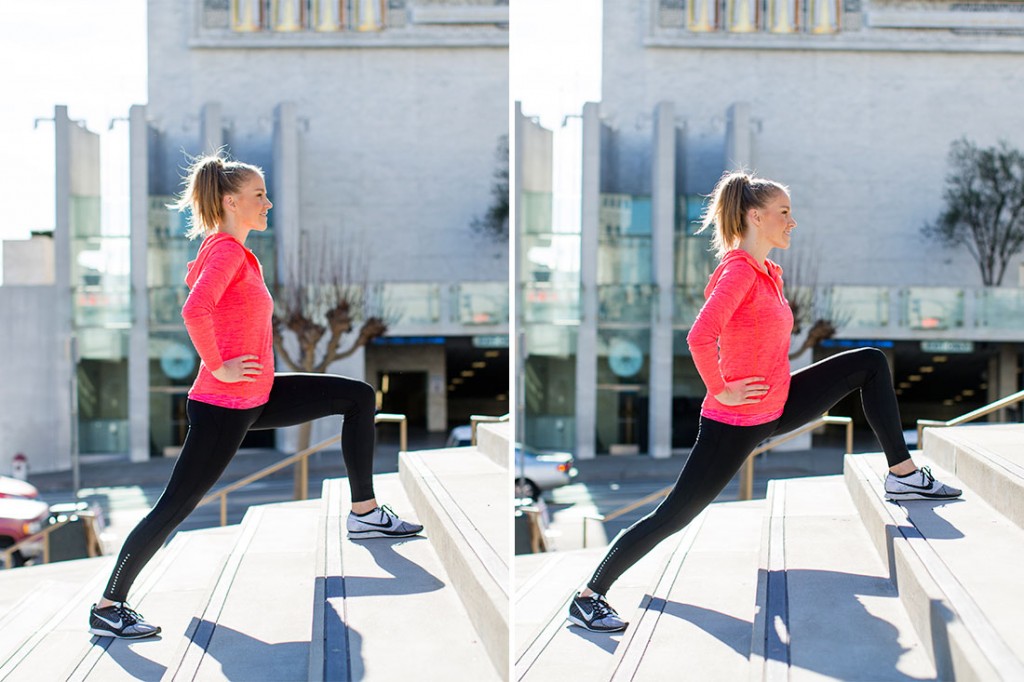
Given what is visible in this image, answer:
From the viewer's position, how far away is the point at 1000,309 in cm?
1956

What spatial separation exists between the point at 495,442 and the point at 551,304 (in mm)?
13520

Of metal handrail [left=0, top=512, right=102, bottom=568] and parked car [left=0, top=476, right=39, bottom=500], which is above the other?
parked car [left=0, top=476, right=39, bottom=500]

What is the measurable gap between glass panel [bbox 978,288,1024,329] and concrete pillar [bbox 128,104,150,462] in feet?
48.6

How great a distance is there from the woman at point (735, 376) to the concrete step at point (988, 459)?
43 centimetres

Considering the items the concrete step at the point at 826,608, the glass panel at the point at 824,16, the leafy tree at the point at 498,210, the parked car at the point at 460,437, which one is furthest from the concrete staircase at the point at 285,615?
the glass panel at the point at 824,16

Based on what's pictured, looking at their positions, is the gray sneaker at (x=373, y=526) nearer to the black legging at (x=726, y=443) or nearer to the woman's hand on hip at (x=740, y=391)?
the black legging at (x=726, y=443)

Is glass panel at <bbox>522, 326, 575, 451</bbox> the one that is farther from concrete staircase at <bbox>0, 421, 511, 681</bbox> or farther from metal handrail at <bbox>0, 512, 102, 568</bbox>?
concrete staircase at <bbox>0, 421, 511, 681</bbox>

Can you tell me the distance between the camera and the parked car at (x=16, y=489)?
5773mm

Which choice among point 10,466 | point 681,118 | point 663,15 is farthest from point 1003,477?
point 681,118

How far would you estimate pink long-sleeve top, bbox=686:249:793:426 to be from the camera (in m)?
2.38

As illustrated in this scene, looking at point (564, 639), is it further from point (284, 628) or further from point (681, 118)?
point (681, 118)

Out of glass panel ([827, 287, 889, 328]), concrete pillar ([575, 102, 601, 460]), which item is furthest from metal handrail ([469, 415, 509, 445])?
glass panel ([827, 287, 889, 328])

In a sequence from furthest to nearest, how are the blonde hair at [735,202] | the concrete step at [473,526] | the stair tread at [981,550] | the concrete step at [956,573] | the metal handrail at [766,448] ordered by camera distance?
the metal handrail at [766,448] < the blonde hair at [735,202] < the concrete step at [473,526] < the stair tread at [981,550] < the concrete step at [956,573]

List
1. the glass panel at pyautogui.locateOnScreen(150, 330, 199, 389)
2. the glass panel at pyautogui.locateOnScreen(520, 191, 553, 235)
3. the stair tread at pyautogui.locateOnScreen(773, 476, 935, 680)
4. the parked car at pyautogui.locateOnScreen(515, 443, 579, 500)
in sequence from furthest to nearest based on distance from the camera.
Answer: the parked car at pyautogui.locateOnScreen(515, 443, 579, 500)
the glass panel at pyautogui.locateOnScreen(520, 191, 553, 235)
the glass panel at pyautogui.locateOnScreen(150, 330, 199, 389)
the stair tread at pyautogui.locateOnScreen(773, 476, 935, 680)
